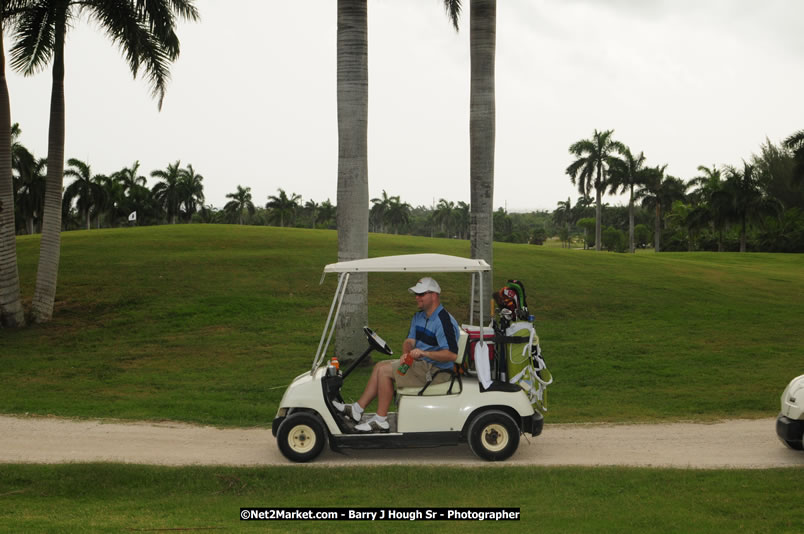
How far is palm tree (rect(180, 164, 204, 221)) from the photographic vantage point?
311ft

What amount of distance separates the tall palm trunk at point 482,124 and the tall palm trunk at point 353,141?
10.2 ft

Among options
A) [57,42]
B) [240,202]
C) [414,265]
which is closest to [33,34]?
[57,42]

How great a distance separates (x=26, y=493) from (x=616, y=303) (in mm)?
20869

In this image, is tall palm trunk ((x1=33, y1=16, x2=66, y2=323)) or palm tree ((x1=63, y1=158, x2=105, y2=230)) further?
palm tree ((x1=63, y1=158, x2=105, y2=230))

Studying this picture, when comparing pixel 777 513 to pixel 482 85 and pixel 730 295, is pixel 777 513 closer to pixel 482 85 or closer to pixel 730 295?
pixel 482 85

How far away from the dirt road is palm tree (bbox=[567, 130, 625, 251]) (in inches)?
2423

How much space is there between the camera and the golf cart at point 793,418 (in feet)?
27.7

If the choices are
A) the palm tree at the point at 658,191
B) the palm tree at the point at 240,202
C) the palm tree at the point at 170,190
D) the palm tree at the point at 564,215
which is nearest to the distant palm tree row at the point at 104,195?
the palm tree at the point at 170,190

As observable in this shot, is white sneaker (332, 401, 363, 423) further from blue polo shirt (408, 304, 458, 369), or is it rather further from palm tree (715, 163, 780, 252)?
palm tree (715, 163, 780, 252)

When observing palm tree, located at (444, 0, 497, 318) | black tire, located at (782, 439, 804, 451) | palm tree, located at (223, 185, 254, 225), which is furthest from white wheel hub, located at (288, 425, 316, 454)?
palm tree, located at (223, 185, 254, 225)

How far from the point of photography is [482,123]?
55.1 feet

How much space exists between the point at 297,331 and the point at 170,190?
256ft

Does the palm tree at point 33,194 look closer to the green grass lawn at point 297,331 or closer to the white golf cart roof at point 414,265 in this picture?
the green grass lawn at point 297,331

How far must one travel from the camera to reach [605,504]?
6.65 meters
